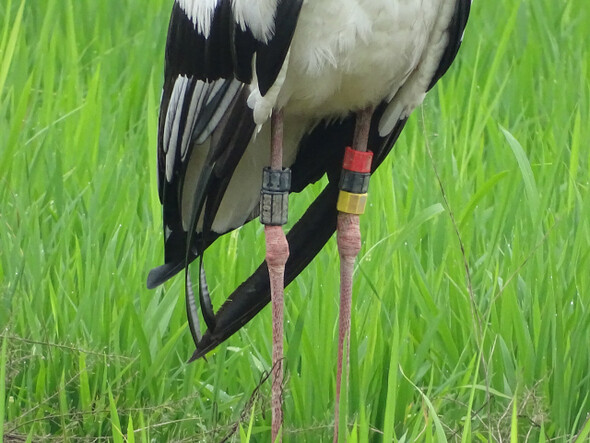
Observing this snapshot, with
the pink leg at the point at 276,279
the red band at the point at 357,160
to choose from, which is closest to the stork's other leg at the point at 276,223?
the pink leg at the point at 276,279

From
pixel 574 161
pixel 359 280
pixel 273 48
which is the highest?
pixel 273 48

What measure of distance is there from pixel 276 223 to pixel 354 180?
0.25 meters

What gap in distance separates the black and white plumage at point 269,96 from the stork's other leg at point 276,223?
6 centimetres

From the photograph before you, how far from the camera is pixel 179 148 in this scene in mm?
2830

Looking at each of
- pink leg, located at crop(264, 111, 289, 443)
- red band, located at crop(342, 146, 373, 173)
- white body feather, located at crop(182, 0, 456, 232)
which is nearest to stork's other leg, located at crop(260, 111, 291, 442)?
pink leg, located at crop(264, 111, 289, 443)

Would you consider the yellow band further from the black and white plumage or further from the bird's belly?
the bird's belly

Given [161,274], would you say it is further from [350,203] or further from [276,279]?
[350,203]

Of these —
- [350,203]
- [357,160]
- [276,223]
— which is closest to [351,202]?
[350,203]

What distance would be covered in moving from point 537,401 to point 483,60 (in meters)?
2.61

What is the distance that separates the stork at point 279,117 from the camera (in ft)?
8.34

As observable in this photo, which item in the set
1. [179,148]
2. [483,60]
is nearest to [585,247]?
[179,148]

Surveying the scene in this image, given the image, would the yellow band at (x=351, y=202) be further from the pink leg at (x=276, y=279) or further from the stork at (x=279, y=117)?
the pink leg at (x=276, y=279)

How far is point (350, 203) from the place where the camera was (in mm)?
3043

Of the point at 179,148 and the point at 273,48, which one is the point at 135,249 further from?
the point at 273,48
